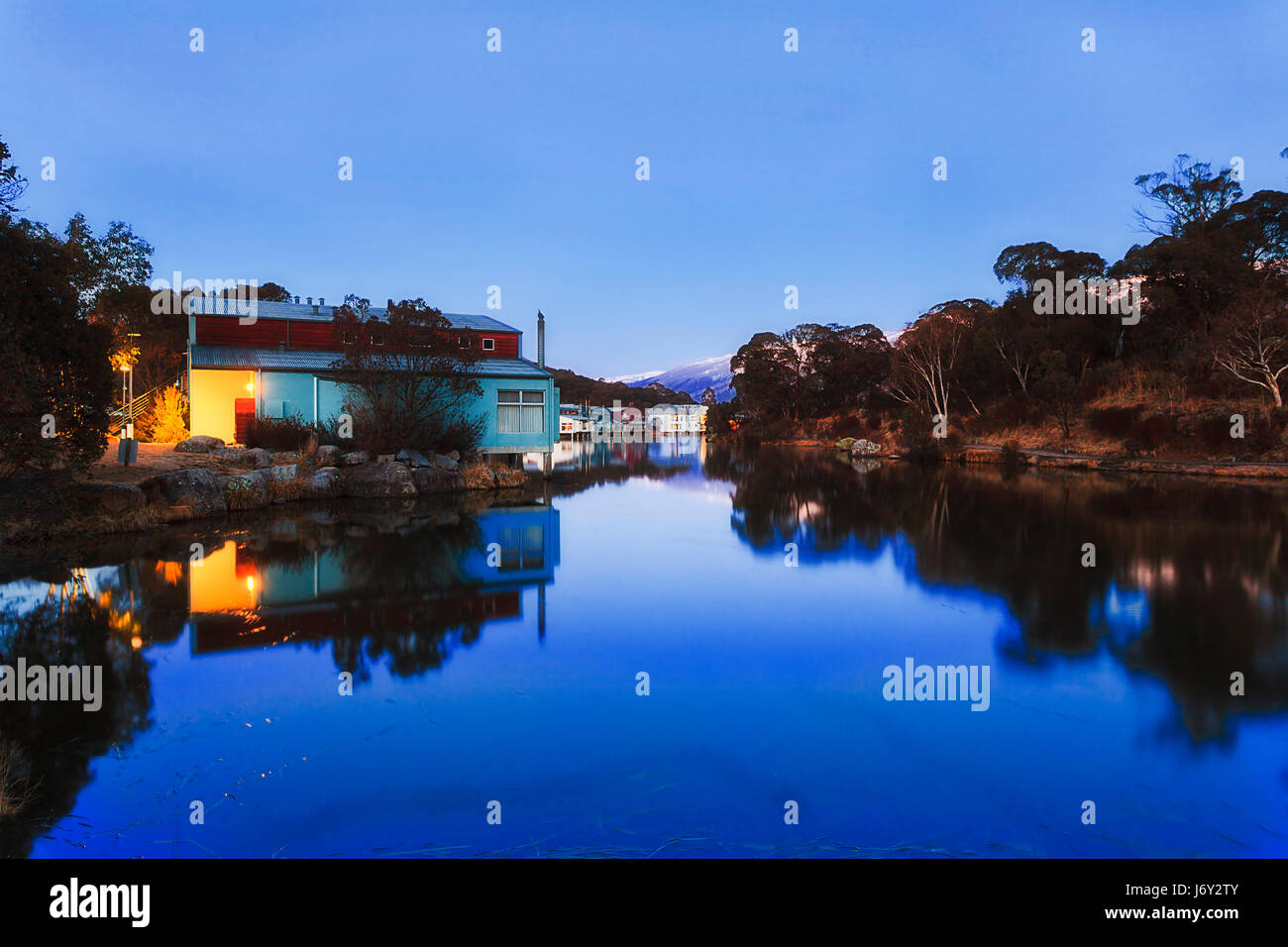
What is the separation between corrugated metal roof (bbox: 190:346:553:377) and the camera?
82.6 ft

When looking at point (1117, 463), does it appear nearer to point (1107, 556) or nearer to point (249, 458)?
point (1107, 556)

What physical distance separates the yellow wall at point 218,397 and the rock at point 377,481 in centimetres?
800

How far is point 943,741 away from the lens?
5.59 meters

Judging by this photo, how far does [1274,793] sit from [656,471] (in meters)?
31.4

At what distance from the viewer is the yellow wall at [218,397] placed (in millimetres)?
25688

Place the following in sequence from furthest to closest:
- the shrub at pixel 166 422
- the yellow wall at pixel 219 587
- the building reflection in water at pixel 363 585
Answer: the shrub at pixel 166 422 < the yellow wall at pixel 219 587 < the building reflection in water at pixel 363 585

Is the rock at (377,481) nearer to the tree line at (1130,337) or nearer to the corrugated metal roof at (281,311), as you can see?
the corrugated metal roof at (281,311)

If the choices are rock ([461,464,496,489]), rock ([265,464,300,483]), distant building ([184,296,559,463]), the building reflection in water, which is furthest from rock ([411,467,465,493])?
the building reflection in water

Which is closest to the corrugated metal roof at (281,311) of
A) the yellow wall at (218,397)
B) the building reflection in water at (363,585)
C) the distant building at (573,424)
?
the yellow wall at (218,397)

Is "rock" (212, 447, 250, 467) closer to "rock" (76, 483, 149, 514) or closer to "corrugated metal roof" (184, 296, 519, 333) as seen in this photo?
"rock" (76, 483, 149, 514)

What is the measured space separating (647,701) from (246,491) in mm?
14553

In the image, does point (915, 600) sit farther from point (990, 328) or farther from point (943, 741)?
point (990, 328)

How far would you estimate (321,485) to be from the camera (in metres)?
19.7
